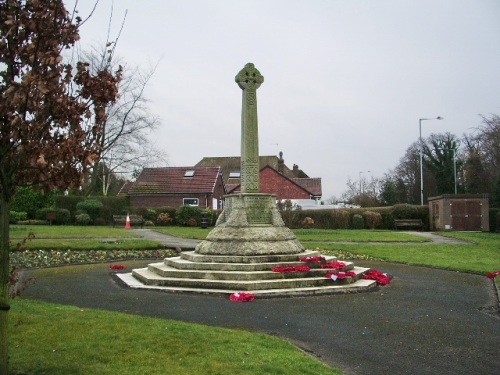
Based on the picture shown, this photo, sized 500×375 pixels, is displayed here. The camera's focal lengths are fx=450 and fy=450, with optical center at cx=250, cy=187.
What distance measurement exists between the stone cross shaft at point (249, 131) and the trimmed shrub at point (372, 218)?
24.9 m

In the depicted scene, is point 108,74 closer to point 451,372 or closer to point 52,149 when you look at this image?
point 52,149

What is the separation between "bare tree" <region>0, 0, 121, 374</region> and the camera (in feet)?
11.3

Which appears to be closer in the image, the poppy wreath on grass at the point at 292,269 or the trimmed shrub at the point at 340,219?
the poppy wreath on grass at the point at 292,269

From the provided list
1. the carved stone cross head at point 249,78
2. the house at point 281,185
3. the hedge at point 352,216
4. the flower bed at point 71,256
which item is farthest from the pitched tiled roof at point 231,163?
the carved stone cross head at point 249,78

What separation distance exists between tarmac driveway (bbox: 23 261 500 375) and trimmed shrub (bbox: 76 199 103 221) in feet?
87.5

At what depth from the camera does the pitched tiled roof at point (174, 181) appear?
4434 centimetres

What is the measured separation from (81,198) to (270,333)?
3479 centimetres

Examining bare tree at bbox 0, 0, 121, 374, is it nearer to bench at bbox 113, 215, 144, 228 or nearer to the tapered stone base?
the tapered stone base

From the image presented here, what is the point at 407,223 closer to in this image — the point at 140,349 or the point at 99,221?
the point at 99,221

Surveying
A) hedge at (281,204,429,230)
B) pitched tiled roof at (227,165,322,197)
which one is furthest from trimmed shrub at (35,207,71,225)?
pitched tiled roof at (227,165,322,197)

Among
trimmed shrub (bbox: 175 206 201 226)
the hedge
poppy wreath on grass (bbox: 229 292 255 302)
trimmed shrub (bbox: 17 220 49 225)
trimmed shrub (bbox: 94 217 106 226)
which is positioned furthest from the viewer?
trimmed shrub (bbox: 175 206 201 226)

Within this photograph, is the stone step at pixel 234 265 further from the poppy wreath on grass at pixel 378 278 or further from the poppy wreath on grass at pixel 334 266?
the poppy wreath on grass at pixel 378 278

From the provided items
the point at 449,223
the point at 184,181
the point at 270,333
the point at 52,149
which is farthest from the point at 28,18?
the point at 184,181

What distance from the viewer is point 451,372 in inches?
177
